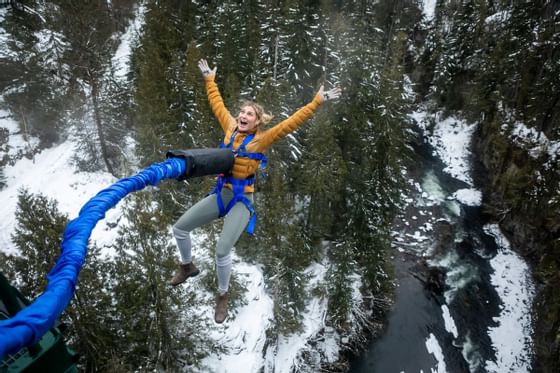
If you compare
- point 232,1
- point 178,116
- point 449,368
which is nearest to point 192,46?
point 178,116

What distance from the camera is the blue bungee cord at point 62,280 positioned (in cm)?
171

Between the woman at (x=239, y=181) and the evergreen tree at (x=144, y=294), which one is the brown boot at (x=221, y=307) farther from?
the evergreen tree at (x=144, y=294)

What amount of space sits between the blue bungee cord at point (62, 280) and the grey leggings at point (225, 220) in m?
1.71

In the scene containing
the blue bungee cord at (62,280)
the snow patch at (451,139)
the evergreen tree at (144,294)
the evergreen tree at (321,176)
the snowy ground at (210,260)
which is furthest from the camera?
the snow patch at (451,139)

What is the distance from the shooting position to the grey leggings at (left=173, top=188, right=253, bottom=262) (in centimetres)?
497

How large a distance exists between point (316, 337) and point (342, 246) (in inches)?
213

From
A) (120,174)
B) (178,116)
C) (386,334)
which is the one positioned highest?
(178,116)

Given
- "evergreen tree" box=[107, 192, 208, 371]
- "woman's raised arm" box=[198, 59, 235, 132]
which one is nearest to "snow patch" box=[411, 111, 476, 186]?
"evergreen tree" box=[107, 192, 208, 371]

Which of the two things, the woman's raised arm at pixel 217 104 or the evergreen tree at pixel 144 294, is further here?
the evergreen tree at pixel 144 294

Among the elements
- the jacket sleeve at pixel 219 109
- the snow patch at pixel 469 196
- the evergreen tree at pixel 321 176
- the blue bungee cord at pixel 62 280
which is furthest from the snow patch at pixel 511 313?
the blue bungee cord at pixel 62 280

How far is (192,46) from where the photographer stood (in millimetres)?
17406

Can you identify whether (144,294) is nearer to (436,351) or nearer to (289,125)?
(289,125)

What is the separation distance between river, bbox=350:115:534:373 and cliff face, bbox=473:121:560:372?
30.3 inches

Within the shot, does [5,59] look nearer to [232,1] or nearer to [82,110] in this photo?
[82,110]
